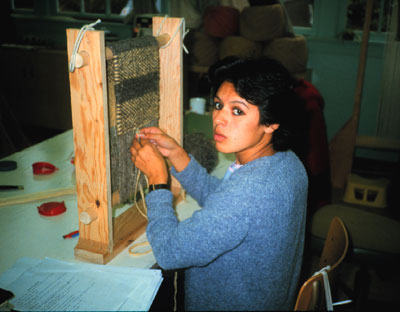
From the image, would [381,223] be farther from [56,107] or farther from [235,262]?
[56,107]

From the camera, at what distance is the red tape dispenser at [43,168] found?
5.47 feet

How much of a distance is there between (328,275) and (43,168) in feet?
4.00

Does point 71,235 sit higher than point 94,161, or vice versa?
point 94,161

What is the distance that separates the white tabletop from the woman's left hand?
22cm

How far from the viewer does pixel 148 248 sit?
4.01ft

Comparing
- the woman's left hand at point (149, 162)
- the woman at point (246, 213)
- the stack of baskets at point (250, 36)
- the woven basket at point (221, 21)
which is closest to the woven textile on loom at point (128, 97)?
the woman's left hand at point (149, 162)

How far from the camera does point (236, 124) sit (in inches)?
41.8

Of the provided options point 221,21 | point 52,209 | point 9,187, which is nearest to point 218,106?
point 52,209

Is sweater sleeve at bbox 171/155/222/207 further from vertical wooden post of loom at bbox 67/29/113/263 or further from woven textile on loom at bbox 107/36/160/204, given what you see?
vertical wooden post of loom at bbox 67/29/113/263

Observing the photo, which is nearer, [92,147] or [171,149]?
[92,147]

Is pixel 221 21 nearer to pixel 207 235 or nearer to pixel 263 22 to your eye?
pixel 263 22

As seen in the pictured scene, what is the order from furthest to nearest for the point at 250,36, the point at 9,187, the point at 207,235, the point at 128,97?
the point at 250,36 < the point at 9,187 < the point at 128,97 < the point at 207,235

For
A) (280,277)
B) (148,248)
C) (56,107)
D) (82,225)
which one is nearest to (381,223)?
(280,277)

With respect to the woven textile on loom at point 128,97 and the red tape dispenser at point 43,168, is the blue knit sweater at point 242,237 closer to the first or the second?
the woven textile on loom at point 128,97
